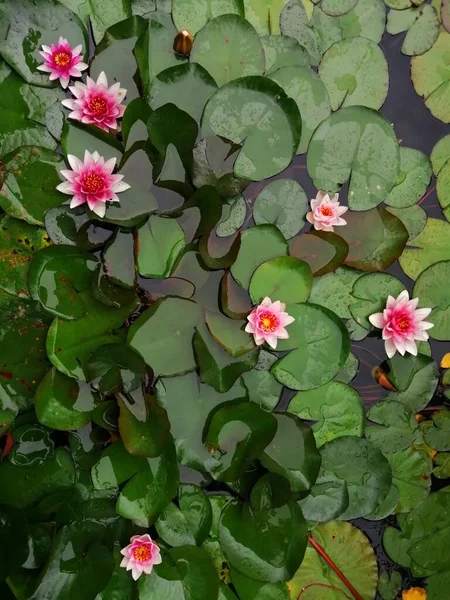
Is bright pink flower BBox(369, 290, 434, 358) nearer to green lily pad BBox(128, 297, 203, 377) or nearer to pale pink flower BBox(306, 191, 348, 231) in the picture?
pale pink flower BBox(306, 191, 348, 231)

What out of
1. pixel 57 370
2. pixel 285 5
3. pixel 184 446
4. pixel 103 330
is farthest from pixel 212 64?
pixel 184 446

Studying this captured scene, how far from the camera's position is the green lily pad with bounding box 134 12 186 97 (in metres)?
2.04

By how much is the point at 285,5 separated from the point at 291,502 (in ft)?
6.94

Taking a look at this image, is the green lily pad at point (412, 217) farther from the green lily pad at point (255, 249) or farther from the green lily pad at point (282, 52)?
the green lily pad at point (282, 52)

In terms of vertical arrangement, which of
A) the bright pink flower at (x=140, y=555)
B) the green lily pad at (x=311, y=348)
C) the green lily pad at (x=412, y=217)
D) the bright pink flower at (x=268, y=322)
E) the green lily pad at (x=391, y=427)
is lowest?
the bright pink flower at (x=140, y=555)

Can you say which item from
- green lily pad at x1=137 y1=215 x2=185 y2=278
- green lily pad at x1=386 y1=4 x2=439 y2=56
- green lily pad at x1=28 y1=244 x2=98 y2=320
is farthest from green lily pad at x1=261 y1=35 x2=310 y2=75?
green lily pad at x1=28 y1=244 x2=98 y2=320

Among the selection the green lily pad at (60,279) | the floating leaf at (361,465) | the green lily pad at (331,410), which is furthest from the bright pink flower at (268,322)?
the green lily pad at (60,279)

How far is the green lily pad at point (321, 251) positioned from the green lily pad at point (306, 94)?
1.32ft

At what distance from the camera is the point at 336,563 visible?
2195mm

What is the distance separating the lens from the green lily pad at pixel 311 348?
2016 millimetres

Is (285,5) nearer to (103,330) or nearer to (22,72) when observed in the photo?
(22,72)

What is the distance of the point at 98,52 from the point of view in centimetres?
206

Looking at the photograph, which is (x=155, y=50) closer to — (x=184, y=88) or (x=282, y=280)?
(x=184, y=88)

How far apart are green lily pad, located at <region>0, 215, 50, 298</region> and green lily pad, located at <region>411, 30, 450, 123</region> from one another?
5.80 feet
